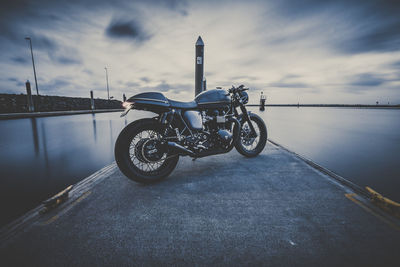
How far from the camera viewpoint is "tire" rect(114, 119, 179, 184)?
6.26ft

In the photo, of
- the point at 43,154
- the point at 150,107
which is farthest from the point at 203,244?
the point at 43,154

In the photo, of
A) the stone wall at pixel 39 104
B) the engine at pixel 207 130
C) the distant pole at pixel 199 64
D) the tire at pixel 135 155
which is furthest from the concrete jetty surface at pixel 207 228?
the stone wall at pixel 39 104

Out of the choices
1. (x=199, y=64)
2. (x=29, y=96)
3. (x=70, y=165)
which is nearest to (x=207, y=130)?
(x=70, y=165)

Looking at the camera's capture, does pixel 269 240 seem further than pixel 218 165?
No

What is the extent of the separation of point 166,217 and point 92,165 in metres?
2.23

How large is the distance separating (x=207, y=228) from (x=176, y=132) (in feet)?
4.25

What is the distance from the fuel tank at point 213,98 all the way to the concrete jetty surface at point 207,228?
1208mm

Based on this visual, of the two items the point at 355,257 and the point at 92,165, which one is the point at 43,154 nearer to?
the point at 92,165

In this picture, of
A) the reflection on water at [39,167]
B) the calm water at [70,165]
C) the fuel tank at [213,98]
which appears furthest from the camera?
the fuel tank at [213,98]

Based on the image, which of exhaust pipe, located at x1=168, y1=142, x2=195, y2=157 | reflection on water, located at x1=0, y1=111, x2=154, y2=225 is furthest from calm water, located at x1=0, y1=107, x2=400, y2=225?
exhaust pipe, located at x1=168, y1=142, x2=195, y2=157

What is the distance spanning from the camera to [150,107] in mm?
2102

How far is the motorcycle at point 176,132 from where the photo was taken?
2004 mm

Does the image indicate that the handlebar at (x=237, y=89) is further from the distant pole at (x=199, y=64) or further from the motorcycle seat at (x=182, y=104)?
the distant pole at (x=199, y=64)

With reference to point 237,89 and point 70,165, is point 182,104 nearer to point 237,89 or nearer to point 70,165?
point 237,89
